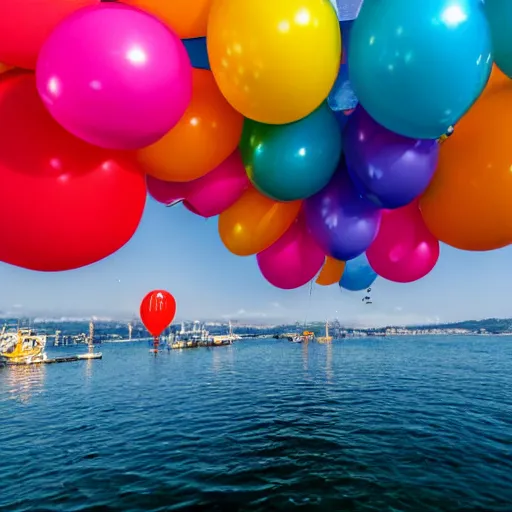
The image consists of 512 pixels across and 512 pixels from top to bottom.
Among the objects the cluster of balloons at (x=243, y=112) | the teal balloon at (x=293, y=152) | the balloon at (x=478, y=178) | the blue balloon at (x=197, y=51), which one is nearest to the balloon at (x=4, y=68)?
the cluster of balloons at (x=243, y=112)

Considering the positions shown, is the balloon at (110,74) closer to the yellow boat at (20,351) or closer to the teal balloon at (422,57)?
the teal balloon at (422,57)

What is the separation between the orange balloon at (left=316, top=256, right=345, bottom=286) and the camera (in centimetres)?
428

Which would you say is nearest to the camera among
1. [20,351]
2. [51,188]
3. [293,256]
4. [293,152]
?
[51,188]

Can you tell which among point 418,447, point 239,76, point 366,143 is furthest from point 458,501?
point 239,76

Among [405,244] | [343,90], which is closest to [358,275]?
[405,244]

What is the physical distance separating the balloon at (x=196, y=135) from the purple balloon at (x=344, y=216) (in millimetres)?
1013

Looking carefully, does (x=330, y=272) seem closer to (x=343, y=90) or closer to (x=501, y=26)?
(x=343, y=90)

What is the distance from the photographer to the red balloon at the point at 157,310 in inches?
215

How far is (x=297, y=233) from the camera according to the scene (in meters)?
3.62

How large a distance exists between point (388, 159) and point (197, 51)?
4.71ft

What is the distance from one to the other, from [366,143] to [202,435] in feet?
32.7

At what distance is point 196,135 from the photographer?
7.28ft

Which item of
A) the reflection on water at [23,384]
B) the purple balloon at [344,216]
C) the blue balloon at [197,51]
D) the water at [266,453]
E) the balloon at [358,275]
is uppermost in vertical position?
the blue balloon at [197,51]

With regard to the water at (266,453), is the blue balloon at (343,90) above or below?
above
